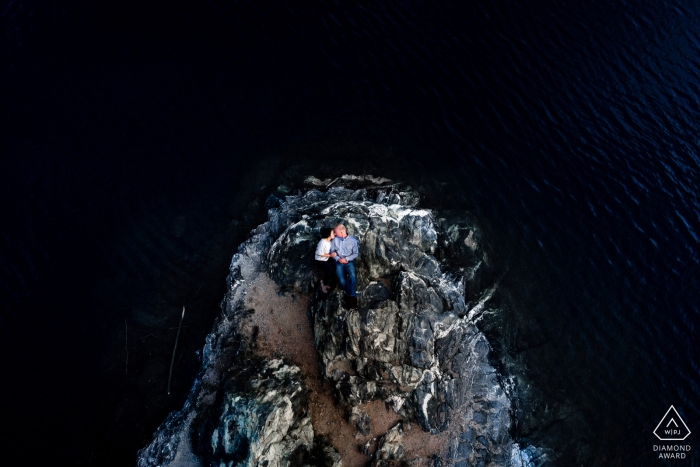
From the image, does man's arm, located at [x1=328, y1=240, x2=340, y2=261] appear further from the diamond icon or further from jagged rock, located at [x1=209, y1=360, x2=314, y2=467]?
the diamond icon

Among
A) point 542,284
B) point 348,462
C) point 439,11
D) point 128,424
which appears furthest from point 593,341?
point 439,11

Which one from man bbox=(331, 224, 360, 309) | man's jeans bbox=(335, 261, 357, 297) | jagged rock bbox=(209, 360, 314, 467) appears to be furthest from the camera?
man's jeans bbox=(335, 261, 357, 297)

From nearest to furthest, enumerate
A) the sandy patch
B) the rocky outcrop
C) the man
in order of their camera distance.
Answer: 1. the rocky outcrop
2. the sandy patch
3. the man

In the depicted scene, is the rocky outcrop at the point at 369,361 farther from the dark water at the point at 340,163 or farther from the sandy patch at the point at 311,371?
the dark water at the point at 340,163

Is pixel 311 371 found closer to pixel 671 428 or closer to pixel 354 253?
pixel 354 253

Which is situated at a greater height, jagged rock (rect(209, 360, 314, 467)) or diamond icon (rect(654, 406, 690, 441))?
jagged rock (rect(209, 360, 314, 467))

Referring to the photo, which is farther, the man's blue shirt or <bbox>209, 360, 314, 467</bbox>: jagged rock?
the man's blue shirt

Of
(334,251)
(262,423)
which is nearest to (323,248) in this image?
(334,251)

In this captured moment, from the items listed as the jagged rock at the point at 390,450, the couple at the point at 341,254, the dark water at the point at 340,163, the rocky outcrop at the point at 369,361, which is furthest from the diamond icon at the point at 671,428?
the couple at the point at 341,254

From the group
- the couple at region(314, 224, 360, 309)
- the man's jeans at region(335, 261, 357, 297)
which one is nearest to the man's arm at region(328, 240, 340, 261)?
the couple at region(314, 224, 360, 309)

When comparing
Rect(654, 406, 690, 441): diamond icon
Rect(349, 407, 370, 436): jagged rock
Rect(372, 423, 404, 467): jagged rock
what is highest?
A: Rect(349, 407, 370, 436): jagged rock
